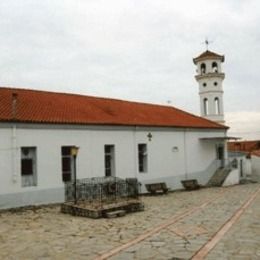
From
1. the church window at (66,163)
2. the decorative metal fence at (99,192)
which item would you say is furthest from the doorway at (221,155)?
the decorative metal fence at (99,192)

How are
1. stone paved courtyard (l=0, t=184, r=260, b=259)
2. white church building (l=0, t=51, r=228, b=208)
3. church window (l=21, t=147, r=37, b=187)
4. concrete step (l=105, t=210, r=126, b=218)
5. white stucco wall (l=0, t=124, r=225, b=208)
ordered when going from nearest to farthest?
1. stone paved courtyard (l=0, t=184, r=260, b=259)
2. concrete step (l=105, t=210, r=126, b=218)
3. white stucco wall (l=0, t=124, r=225, b=208)
4. white church building (l=0, t=51, r=228, b=208)
5. church window (l=21, t=147, r=37, b=187)

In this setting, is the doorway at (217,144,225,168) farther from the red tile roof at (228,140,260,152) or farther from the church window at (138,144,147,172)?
the red tile roof at (228,140,260,152)

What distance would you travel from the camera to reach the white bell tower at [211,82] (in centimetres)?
3844

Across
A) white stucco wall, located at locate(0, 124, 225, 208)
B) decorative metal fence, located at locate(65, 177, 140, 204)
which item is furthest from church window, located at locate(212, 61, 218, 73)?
decorative metal fence, located at locate(65, 177, 140, 204)

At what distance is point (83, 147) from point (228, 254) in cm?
1458

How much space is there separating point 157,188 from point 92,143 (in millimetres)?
5293

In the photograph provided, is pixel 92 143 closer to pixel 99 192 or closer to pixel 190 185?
pixel 99 192

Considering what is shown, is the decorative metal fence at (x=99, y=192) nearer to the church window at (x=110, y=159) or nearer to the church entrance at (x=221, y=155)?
the church window at (x=110, y=159)

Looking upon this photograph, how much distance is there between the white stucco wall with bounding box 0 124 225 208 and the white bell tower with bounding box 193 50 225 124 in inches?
202

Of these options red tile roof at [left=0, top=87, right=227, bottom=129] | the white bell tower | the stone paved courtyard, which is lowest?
the stone paved courtyard

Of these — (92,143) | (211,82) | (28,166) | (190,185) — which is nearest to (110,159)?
(92,143)

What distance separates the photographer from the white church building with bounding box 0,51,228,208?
20.6 meters

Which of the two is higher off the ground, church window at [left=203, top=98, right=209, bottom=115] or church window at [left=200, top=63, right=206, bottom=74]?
church window at [left=200, top=63, right=206, bottom=74]

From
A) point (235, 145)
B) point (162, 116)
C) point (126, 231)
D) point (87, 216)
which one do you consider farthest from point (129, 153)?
point (235, 145)
